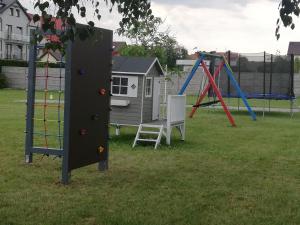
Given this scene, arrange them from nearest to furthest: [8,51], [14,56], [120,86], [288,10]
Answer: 1. [288,10]
2. [120,86]
3. [8,51]
4. [14,56]

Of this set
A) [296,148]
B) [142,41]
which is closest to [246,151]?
[296,148]

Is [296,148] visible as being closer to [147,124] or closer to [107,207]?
[147,124]

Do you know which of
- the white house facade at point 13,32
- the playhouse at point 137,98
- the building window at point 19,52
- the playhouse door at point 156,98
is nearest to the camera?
the playhouse at point 137,98

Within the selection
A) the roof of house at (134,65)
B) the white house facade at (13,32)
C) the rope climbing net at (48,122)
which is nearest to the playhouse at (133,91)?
the roof of house at (134,65)

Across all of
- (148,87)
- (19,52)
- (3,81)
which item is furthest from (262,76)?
(19,52)

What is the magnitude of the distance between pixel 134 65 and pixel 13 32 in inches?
2137

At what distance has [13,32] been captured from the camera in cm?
6188

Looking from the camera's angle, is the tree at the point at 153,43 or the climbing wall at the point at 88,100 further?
the tree at the point at 153,43

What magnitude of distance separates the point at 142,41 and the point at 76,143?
24390mm

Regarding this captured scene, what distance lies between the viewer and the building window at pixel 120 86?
10.6m

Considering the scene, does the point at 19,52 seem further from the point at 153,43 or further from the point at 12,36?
the point at 153,43

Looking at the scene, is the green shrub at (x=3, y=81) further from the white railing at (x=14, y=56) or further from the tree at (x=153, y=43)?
the white railing at (x=14, y=56)

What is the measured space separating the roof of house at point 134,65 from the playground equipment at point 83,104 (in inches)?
116

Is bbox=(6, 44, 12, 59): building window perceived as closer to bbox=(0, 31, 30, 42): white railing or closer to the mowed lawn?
bbox=(0, 31, 30, 42): white railing
